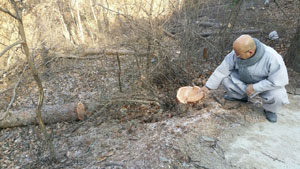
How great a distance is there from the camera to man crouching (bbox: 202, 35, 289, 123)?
2617mm

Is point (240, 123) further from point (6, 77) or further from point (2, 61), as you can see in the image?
point (2, 61)

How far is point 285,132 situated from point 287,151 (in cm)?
42

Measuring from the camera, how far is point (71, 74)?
20.1ft

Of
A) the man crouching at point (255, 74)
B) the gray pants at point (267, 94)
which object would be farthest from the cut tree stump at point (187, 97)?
the gray pants at point (267, 94)

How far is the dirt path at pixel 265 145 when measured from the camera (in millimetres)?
2320

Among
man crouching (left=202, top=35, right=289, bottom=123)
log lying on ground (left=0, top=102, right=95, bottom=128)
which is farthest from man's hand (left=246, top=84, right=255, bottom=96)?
log lying on ground (left=0, top=102, right=95, bottom=128)

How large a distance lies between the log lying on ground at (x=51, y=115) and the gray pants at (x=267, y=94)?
8.32ft

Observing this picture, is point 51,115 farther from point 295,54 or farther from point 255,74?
point 295,54

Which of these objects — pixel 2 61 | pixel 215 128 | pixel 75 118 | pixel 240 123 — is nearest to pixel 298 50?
pixel 240 123

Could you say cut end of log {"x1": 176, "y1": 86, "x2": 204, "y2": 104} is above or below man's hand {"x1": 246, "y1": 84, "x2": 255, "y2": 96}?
below

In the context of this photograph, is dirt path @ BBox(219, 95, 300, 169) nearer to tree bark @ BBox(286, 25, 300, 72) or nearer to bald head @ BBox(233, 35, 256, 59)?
bald head @ BBox(233, 35, 256, 59)

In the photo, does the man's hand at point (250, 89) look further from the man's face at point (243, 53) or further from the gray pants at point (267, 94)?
the man's face at point (243, 53)

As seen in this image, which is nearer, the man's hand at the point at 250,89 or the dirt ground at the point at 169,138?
the dirt ground at the point at 169,138

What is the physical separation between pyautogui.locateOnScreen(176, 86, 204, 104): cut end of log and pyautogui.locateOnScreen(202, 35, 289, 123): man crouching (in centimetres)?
14
